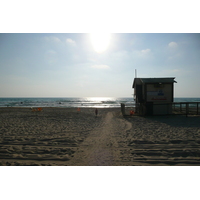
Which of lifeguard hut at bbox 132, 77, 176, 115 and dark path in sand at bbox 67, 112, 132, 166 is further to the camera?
lifeguard hut at bbox 132, 77, 176, 115

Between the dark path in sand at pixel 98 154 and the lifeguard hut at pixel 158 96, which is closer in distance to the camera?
the dark path in sand at pixel 98 154

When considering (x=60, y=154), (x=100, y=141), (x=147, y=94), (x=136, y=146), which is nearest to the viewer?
(x=60, y=154)

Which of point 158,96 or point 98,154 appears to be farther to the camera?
point 158,96

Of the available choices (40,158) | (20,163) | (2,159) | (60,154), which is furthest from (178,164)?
(2,159)

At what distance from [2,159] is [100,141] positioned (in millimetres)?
4309

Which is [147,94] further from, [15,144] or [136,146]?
[15,144]

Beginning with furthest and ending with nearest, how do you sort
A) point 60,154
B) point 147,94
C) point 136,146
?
1. point 147,94
2. point 136,146
3. point 60,154

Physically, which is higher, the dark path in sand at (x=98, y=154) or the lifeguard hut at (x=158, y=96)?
the lifeguard hut at (x=158, y=96)

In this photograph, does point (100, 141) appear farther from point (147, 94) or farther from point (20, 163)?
point (147, 94)

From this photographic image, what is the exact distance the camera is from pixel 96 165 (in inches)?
178

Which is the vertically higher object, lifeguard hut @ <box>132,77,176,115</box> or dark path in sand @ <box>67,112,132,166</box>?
lifeguard hut @ <box>132,77,176,115</box>

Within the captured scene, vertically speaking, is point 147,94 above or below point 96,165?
above

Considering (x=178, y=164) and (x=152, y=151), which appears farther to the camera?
(x=152, y=151)

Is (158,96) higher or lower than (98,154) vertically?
higher
